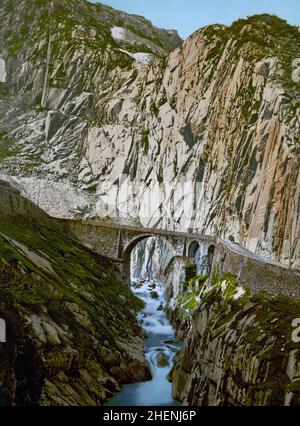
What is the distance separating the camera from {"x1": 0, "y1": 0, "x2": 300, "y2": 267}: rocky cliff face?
34531 millimetres

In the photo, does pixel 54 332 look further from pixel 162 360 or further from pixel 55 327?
pixel 162 360

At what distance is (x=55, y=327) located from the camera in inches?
725

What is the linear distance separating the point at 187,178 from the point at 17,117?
25.5m

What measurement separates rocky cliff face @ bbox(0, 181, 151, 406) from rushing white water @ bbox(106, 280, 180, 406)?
551 millimetres

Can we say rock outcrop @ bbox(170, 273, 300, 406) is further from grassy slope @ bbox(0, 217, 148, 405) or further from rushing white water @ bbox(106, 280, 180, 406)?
grassy slope @ bbox(0, 217, 148, 405)

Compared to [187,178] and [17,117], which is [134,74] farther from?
[187,178]

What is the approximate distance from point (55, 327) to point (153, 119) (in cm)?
3971

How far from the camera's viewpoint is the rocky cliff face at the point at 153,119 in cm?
3453

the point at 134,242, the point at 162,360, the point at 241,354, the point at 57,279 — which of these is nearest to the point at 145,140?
the point at 134,242

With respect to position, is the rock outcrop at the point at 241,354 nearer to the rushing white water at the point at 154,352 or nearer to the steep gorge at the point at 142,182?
the steep gorge at the point at 142,182

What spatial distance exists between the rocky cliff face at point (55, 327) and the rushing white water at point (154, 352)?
551 millimetres
